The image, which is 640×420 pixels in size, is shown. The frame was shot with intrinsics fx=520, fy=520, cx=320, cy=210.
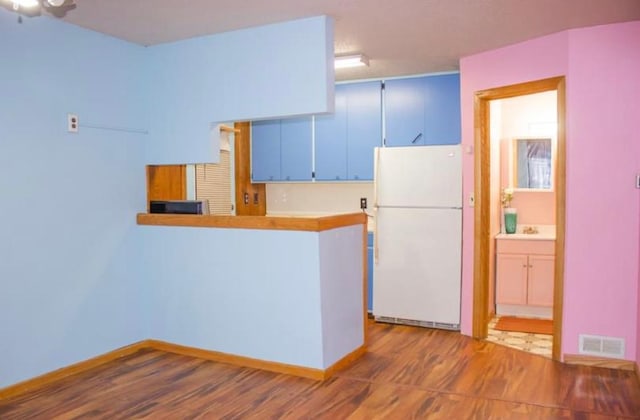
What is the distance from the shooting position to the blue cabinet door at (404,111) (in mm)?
5090

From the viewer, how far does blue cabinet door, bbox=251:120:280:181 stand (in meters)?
5.77

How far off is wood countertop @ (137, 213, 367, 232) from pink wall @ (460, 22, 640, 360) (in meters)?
1.59

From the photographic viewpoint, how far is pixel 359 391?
10.9 ft

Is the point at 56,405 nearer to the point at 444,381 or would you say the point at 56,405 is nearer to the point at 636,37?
the point at 444,381

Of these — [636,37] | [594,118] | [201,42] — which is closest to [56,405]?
[201,42]

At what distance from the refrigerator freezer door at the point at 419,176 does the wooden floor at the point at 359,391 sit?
140 cm

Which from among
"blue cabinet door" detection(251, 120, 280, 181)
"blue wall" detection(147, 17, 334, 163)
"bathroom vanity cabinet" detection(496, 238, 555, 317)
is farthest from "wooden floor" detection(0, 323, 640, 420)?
"blue cabinet door" detection(251, 120, 280, 181)

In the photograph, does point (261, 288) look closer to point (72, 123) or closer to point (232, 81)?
point (232, 81)

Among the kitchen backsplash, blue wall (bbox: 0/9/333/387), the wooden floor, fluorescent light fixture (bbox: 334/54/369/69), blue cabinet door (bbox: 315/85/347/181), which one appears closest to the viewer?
the wooden floor

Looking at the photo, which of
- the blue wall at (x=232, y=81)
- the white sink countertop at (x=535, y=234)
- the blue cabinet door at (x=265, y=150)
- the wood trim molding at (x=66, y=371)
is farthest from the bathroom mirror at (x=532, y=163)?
the wood trim molding at (x=66, y=371)

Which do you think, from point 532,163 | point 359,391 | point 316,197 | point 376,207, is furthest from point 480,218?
point 316,197

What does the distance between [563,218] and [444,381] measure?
1.48 m

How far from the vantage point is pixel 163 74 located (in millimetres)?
4113

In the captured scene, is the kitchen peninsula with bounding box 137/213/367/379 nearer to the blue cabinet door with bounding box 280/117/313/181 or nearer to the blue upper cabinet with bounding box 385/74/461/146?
the blue upper cabinet with bounding box 385/74/461/146
